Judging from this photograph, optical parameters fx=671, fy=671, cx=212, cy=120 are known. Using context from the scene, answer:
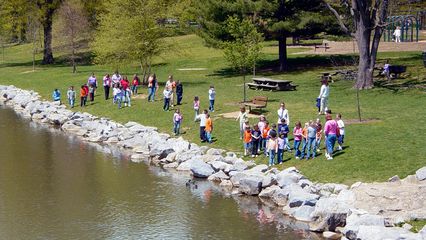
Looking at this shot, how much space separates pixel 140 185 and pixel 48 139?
12233 millimetres

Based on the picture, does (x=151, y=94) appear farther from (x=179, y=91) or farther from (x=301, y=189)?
(x=301, y=189)

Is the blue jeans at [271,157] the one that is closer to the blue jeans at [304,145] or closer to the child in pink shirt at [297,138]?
the child in pink shirt at [297,138]

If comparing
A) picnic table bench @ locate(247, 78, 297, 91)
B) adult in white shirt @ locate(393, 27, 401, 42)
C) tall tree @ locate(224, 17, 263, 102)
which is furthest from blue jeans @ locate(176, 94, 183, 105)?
adult in white shirt @ locate(393, 27, 401, 42)

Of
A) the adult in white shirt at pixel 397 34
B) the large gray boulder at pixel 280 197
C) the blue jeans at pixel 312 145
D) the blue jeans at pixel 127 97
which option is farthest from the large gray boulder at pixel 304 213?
the adult in white shirt at pixel 397 34

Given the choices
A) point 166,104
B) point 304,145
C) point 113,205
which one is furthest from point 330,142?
point 166,104

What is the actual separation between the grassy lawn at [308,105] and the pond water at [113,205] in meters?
3.86

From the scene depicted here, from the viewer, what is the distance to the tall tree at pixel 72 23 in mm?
62750

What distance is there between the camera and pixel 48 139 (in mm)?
37156

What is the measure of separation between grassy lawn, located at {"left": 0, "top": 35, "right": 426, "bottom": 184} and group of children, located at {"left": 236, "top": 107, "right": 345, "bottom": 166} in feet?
1.60

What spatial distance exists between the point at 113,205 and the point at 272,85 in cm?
2165

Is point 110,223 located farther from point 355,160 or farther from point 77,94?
point 77,94

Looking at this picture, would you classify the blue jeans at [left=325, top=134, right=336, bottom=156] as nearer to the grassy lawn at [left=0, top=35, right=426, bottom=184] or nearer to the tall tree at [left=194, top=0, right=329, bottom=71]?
the grassy lawn at [left=0, top=35, right=426, bottom=184]

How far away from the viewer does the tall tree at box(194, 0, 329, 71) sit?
5006cm

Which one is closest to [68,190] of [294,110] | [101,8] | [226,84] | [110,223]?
[110,223]
